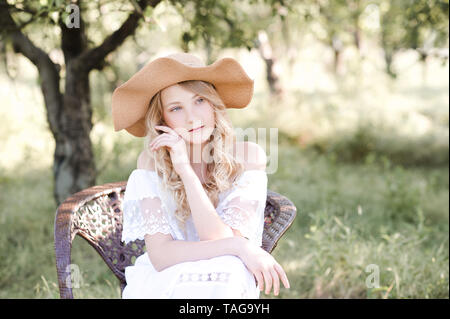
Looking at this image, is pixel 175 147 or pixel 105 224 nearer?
pixel 175 147

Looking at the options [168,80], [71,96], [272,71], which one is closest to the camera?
[168,80]

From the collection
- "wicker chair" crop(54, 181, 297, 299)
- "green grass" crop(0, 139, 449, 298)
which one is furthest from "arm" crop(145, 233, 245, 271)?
"green grass" crop(0, 139, 449, 298)

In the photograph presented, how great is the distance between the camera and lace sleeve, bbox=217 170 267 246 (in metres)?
2.04

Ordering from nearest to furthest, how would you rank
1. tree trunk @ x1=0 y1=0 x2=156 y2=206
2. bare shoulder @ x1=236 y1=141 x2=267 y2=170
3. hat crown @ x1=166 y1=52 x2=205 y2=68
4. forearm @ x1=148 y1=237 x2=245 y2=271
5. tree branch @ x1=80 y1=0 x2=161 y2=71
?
forearm @ x1=148 y1=237 x2=245 y2=271 → hat crown @ x1=166 y1=52 x2=205 y2=68 → bare shoulder @ x1=236 y1=141 x2=267 y2=170 → tree branch @ x1=80 y1=0 x2=161 y2=71 → tree trunk @ x1=0 y1=0 x2=156 y2=206

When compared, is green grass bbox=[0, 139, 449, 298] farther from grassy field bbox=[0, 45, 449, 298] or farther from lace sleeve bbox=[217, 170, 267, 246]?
lace sleeve bbox=[217, 170, 267, 246]

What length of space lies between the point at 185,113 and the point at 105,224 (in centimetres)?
89

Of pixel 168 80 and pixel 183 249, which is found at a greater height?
pixel 168 80

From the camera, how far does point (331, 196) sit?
4875 mm

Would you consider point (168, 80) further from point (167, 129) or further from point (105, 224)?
point (105, 224)

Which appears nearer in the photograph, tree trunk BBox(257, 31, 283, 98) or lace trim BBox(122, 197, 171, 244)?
lace trim BBox(122, 197, 171, 244)

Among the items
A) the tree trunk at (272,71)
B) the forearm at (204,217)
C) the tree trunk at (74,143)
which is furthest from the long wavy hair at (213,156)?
the tree trunk at (272,71)

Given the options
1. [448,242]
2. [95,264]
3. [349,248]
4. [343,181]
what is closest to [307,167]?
[343,181]

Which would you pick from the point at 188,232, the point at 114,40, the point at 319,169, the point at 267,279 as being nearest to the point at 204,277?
the point at 267,279

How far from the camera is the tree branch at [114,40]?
2934 millimetres
